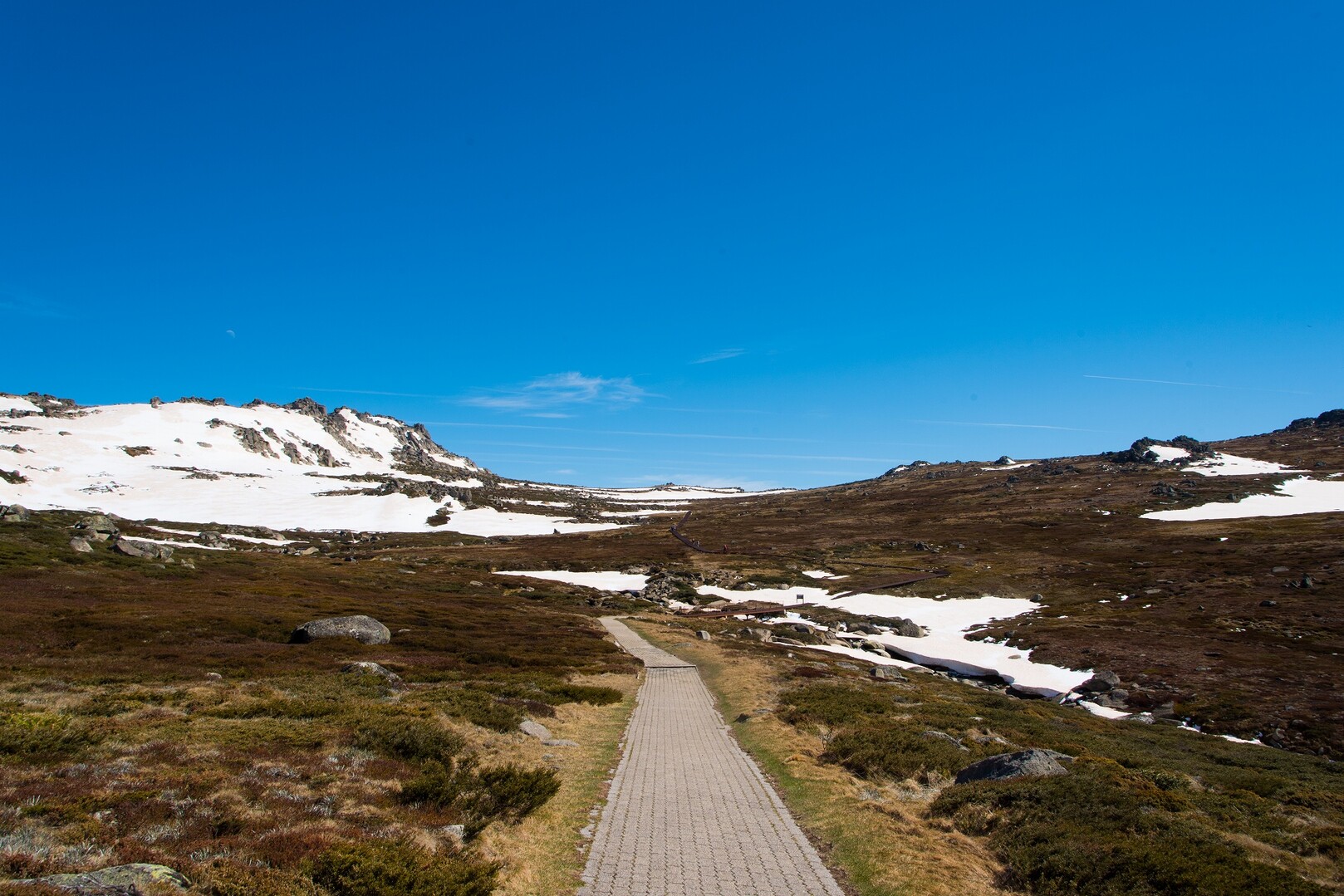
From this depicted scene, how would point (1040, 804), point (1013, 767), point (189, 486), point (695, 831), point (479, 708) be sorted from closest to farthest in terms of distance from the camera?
point (695, 831) → point (1040, 804) → point (1013, 767) → point (479, 708) → point (189, 486)

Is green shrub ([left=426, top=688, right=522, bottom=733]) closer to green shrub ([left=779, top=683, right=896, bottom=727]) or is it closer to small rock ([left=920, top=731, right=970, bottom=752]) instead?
green shrub ([left=779, top=683, right=896, bottom=727])

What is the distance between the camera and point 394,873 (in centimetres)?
905

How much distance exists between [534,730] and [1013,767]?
45.7 ft

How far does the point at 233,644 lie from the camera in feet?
108

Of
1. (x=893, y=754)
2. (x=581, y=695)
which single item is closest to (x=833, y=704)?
(x=893, y=754)

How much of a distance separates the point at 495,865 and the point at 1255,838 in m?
16.5

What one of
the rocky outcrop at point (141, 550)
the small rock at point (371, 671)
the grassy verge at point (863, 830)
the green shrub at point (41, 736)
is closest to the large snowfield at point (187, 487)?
the rocky outcrop at point (141, 550)

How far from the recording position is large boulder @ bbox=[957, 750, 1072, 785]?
655 inches

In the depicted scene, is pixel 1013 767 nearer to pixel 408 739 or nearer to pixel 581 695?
pixel 408 739

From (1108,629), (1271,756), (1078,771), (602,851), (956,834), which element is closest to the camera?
(602,851)

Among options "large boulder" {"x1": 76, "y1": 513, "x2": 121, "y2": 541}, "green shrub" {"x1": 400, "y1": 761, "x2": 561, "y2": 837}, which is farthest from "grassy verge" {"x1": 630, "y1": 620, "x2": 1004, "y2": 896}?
"large boulder" {"x1": 76, "y1": 513, "x2": 121, "y2": 541}

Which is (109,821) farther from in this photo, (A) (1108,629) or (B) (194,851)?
(A) (1108,629)

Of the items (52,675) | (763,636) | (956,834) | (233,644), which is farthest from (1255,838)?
(763,636)

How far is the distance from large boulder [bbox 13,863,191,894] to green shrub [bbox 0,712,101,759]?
27.0ft
